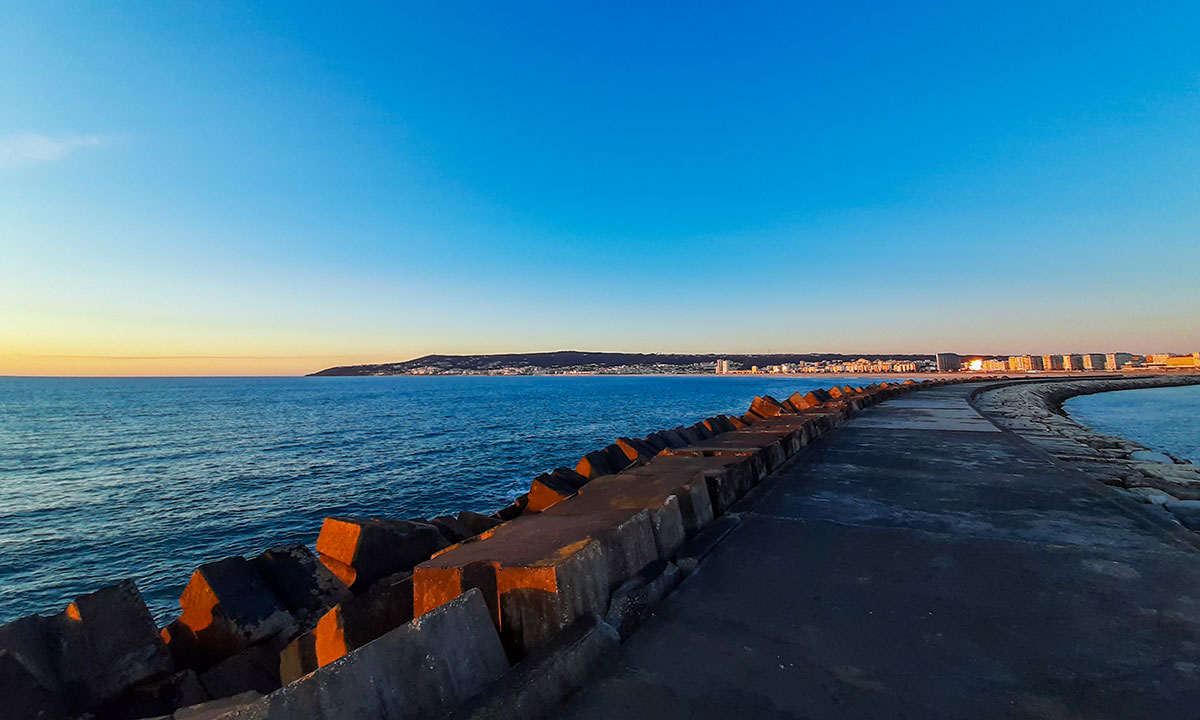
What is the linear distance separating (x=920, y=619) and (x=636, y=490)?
2300 mm

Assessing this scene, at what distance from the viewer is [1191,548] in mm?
3979

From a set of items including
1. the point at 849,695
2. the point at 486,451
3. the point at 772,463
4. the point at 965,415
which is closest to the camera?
the point at 849,695

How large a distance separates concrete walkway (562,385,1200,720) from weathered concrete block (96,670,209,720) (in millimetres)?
3316

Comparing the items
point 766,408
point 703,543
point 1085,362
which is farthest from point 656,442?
point 1085,362

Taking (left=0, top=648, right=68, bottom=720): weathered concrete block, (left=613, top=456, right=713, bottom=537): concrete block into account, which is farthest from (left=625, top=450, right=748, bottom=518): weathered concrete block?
(left=0, top=648, right=68, bottom=720): weathered concrete block

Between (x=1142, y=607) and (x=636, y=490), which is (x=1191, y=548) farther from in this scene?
(x=636, y=490)

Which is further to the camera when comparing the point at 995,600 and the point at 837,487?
the point at 837,487

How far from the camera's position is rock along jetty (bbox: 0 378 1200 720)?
222 cm

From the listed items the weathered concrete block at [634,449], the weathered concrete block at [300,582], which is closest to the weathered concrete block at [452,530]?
the weathered concrete block at [300,582]

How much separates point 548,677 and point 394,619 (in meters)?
1.28

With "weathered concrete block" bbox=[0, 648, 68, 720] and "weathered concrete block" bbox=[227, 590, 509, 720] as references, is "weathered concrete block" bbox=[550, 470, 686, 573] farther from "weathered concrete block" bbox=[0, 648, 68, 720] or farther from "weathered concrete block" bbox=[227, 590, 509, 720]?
"weathered concrete block" bbox=[0, 648, 68, 720]

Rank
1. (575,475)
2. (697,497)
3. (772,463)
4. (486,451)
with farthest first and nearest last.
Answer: (486,451) → (575,475) → (772,463) → (697,497)

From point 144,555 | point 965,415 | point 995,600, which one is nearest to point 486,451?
point 144,555

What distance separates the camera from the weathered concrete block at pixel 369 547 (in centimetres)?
464
